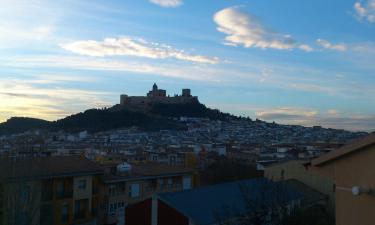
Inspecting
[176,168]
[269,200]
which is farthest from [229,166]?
[269,200]

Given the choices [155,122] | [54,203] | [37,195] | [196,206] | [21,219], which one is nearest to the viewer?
[21,219]

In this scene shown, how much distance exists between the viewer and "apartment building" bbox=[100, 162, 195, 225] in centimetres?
3575

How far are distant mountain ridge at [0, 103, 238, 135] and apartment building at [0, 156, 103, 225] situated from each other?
71.0 meters

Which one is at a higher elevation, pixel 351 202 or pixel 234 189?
pixel 351 202

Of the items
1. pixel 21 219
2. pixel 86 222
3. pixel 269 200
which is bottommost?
pixel 86 222

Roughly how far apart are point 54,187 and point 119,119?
122 metres

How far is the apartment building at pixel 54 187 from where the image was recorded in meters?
21.3

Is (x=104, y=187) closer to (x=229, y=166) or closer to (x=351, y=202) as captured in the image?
(x=229, y=166)

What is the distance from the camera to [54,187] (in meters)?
31.3

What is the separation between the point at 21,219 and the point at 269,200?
36.1 feet

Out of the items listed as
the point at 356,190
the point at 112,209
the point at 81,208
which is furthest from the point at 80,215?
the point at 356,190

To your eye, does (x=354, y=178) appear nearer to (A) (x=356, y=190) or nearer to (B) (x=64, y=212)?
(A) (x=356, y=190)

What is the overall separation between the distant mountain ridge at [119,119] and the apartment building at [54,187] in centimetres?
7097

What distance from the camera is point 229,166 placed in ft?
165
